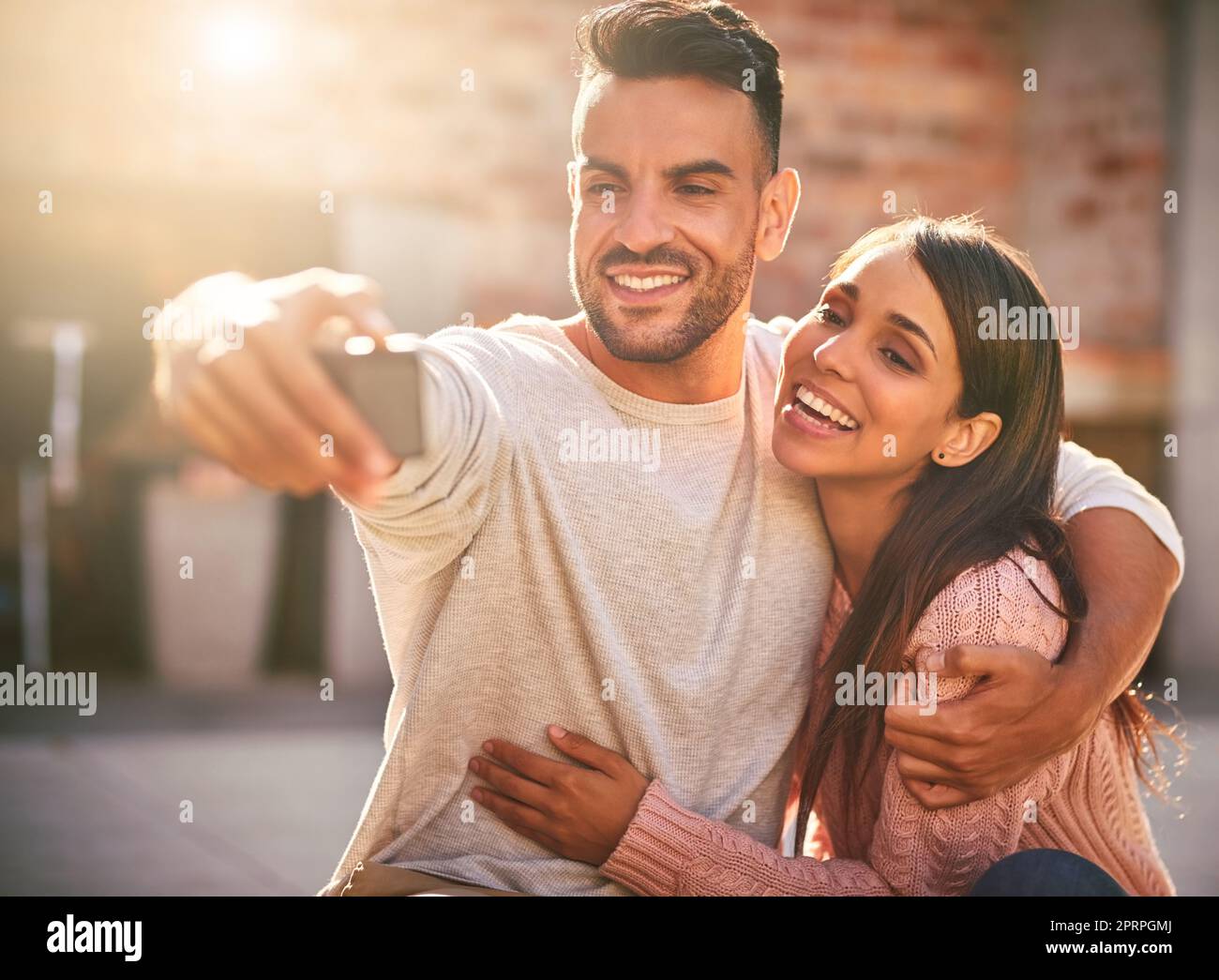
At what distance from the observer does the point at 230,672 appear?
492cm

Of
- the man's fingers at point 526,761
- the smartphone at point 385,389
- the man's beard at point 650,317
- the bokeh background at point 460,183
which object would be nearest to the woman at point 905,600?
the man's fingers at point 526,761

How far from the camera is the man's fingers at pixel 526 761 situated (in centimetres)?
177

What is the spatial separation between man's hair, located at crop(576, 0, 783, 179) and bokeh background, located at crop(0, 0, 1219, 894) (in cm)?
259

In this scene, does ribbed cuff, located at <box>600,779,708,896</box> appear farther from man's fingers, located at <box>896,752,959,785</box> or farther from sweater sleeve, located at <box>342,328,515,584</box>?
sweater sleeve, located at <box>342,328,515,584</box>

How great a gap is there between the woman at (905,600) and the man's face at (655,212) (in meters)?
0.17

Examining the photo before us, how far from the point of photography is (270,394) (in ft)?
3.84

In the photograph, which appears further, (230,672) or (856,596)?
(230,672)

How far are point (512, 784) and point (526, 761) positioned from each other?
3 cm
